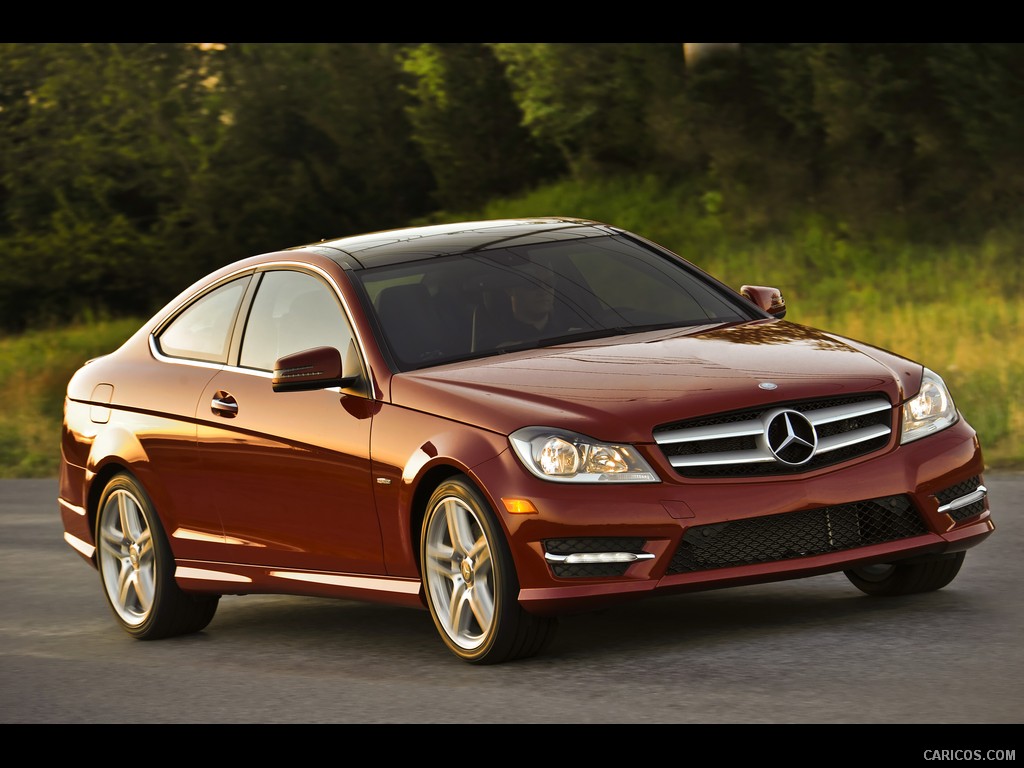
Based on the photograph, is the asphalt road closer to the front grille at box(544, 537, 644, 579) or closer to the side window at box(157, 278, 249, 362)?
the front grille at box(544, 537, 644, 579)

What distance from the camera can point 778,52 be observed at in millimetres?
26953

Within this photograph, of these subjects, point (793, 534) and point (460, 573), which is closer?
point (793, 534)

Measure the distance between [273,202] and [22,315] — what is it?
4298mm

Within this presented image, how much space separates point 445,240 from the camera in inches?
356

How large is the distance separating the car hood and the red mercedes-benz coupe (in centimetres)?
1

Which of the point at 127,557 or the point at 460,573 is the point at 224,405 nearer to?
the point at 127,557

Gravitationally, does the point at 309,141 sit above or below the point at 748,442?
below

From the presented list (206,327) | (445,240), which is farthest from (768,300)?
(206,327)

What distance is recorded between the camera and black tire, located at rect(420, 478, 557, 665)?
7230 millimetres

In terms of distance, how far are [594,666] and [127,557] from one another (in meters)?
3.04

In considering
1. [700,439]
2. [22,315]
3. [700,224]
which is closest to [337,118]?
[22,315]

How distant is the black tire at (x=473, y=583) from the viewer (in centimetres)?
723

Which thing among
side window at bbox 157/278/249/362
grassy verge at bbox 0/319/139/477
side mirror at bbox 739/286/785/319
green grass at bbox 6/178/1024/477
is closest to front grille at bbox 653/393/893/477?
side mirror at bbox 739/286/785/319

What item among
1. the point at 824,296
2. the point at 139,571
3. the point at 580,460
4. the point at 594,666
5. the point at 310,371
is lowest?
the point at 824,296
